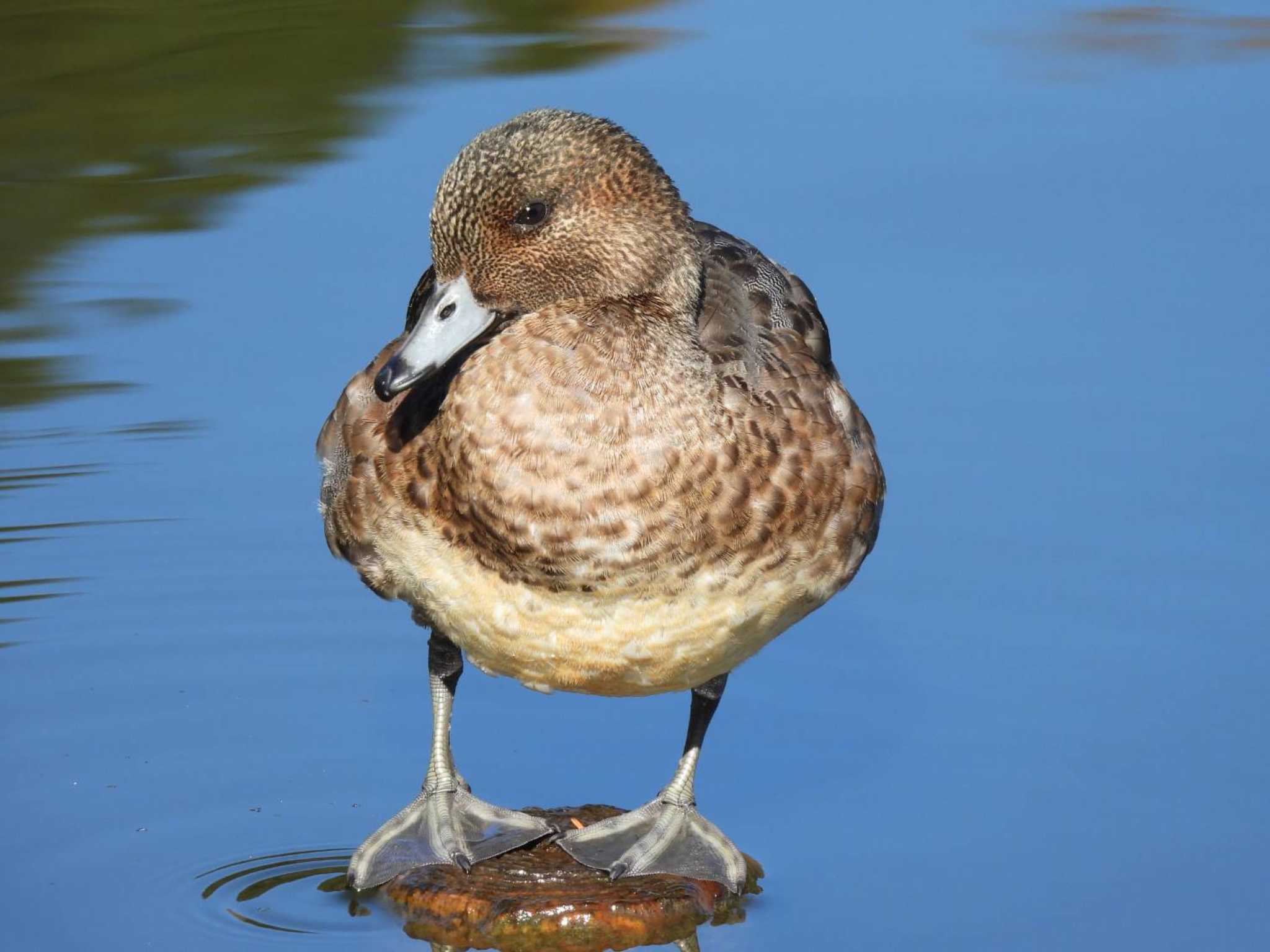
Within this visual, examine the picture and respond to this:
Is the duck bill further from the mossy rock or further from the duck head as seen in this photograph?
the mossy rock

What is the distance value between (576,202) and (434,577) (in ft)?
2.49

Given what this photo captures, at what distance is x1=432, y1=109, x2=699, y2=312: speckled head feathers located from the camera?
404 cm

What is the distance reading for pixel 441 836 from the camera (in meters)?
4.54

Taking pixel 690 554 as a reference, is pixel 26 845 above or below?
below

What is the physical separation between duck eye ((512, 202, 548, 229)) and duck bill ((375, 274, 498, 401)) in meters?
0.14

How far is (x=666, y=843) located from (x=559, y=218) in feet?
4.30

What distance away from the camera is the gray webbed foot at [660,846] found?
4457 millimetres

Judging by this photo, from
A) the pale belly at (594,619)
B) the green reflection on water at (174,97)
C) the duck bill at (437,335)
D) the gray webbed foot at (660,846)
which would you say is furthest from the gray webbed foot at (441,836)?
the green reflection on water at (174,97)

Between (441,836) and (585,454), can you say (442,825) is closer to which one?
(441,836)

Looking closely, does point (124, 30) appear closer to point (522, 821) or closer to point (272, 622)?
point (272, 622)

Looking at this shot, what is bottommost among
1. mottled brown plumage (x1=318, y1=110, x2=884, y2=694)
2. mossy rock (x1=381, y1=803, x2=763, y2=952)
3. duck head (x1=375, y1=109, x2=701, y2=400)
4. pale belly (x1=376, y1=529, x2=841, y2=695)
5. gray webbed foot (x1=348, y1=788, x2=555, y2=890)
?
mossy rock (x1=381, y1=803, x2=763, y2=952)

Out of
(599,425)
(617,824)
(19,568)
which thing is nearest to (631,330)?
(599,425)

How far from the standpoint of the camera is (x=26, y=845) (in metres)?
4.44

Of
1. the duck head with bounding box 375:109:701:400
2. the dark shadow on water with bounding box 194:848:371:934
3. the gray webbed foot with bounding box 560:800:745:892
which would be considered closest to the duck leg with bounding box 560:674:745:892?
the gray webbed foot with bounding box 560:800:745:892
